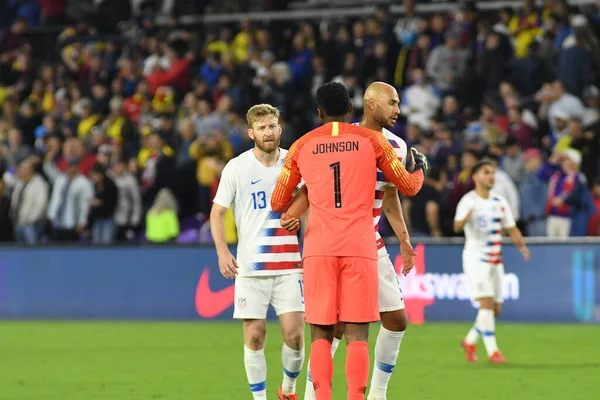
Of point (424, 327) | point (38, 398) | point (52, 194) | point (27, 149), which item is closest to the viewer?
point (38, 398)

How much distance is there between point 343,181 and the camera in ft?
25.0

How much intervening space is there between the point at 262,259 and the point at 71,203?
13.0 meters

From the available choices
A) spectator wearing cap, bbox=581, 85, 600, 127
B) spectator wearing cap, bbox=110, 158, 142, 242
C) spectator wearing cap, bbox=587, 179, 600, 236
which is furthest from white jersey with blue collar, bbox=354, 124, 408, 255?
spectator wearing cap, bbox=110, 158, 142, 242

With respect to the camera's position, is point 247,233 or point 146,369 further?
point 146,369

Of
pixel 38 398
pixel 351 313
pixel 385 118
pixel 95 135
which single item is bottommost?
pixel 38 398

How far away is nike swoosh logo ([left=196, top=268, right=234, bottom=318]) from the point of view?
19.1 m

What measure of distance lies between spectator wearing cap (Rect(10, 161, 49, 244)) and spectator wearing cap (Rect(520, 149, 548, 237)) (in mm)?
8633

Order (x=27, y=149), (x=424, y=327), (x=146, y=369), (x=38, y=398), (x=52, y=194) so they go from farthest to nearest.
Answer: (x=27, y=149)
(x=52, y=194)
(x=424, y=327)
(x=146, y=369)
(x=38, y=398)

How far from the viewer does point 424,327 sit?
1744 centimetres

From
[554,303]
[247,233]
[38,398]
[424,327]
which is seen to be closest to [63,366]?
Answer: [38,398]

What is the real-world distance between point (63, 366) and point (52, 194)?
9.13m

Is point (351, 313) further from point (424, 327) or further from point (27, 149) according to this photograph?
point (27, 149)

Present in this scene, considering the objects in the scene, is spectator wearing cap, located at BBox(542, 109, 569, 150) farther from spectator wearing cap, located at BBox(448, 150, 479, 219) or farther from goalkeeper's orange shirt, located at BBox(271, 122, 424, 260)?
goalkeeper's orange shirt, located at BBox(271, 122, 424, 260)

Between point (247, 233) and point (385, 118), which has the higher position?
point (385, 118)
